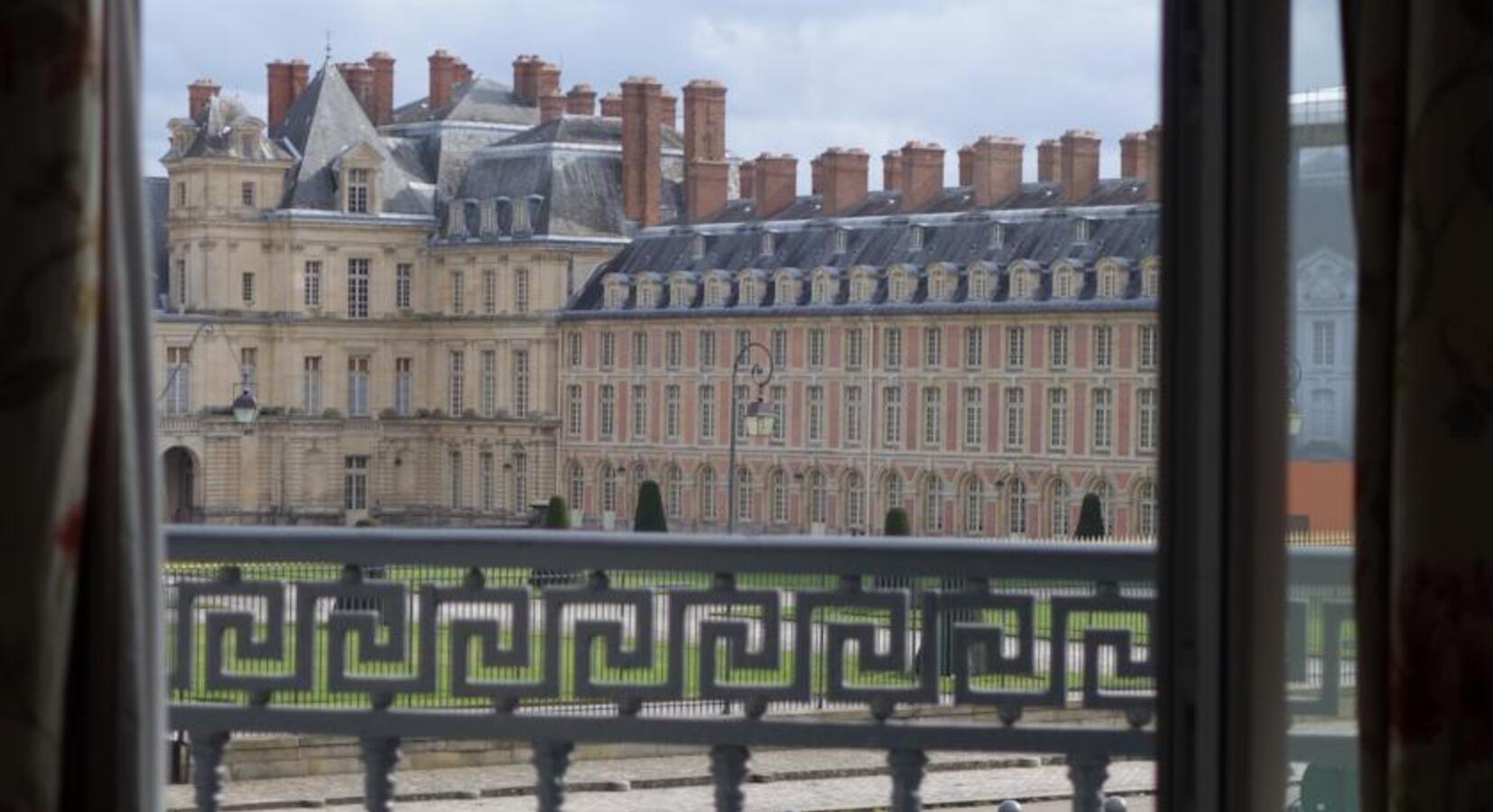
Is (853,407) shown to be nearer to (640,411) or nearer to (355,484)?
(640,411)

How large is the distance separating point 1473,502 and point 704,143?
33.8m

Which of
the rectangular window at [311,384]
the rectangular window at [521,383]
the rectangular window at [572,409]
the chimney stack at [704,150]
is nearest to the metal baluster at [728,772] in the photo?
the chimney stack at [704,150]

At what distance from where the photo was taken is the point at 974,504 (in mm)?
32406

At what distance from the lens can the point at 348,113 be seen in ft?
121

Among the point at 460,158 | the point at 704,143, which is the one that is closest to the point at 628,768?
the point at 704,143

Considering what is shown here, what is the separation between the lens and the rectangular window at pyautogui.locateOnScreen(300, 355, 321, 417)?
3709 cm

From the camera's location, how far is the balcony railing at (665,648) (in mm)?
1947

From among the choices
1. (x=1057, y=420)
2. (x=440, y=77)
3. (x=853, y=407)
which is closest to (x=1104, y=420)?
(x=1057, y=420)

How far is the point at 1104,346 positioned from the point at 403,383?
13.4m

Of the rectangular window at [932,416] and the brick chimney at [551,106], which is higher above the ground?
the brick chimney at [551,106]

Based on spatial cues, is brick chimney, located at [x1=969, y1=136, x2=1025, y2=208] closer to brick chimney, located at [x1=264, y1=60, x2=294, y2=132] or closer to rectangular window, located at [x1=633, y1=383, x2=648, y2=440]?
rectangular window, located at [x1=633, y1=383, x2=648, y2=440]

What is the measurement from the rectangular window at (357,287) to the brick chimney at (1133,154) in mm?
12584

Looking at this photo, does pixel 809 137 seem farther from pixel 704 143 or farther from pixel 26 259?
pixel 26 259

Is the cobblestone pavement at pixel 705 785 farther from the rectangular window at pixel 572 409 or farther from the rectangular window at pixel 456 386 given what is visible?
the rectangular window at pixel 456 386
